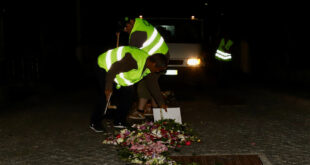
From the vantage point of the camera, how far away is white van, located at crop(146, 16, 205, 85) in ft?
43.1

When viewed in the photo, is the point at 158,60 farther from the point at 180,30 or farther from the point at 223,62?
the point at 223,62

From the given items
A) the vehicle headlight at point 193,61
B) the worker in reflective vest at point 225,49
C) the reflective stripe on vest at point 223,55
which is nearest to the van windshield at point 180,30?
the vehicle headlight at point 193,61

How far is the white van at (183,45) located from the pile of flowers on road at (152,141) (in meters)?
6.34

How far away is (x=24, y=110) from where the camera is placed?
9555 millimetres

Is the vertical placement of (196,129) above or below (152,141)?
below

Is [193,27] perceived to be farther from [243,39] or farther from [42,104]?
[243,39]

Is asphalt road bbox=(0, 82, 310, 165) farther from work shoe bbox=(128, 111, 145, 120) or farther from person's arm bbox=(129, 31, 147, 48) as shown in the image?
person's arm bbox=(129, 31, 147, 48)

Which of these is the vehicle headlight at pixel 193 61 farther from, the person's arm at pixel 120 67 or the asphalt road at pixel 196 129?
the person's arm at pixel 120 67

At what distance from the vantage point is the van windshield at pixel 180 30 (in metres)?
13.3

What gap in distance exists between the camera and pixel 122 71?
21.0 feet

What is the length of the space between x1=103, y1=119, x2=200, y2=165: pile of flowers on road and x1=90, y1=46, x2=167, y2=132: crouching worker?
1.50 feet

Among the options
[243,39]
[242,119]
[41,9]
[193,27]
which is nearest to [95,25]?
[243,39]

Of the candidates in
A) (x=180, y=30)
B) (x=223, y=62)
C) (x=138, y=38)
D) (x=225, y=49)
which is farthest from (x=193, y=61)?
(x=138, y=38)

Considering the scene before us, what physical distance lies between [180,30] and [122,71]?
7284mm
